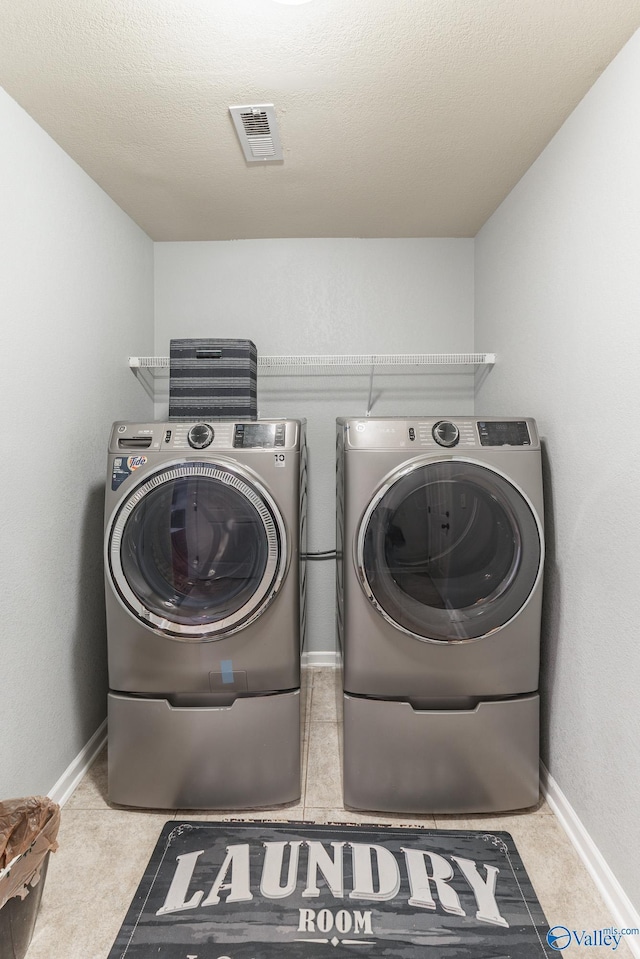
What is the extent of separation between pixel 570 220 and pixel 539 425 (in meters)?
0.68

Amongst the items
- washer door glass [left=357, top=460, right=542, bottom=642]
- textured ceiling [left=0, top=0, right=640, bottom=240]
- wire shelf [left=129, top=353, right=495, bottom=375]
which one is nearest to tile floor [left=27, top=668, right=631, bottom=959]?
washer door glass [left=357, top=460, right=542, bottom=642]

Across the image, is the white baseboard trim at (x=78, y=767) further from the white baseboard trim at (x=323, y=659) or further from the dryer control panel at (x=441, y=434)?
the dryer control panel at (x=441, y=434)

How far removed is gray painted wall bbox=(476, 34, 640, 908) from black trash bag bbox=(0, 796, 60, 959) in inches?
59.1

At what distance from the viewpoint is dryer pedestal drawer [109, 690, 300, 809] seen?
1780 millimetres

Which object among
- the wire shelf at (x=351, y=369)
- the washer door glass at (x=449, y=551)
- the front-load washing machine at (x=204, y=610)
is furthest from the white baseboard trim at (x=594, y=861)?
the wire shelf at (x=351, y=369)

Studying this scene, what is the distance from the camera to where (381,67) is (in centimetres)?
144

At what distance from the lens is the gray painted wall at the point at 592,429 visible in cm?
138

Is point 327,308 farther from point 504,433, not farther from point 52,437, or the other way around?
point 52,437

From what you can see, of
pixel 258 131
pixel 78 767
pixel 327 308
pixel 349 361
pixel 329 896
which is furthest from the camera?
pixel 327 308

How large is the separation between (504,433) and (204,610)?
1.18 metres

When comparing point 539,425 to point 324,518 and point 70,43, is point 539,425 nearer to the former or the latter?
point 324,518

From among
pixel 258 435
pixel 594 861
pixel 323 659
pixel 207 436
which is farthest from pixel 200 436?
pixel 594 861

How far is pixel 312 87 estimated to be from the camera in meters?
1.53

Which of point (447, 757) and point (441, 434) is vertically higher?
point (441, 434)
